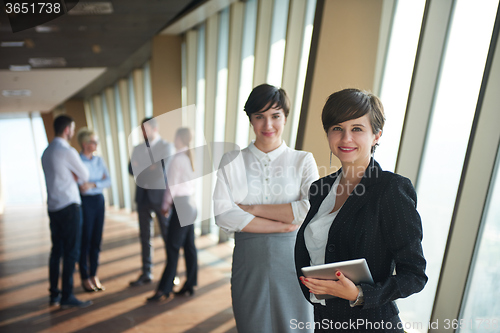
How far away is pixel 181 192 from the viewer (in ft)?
12.6

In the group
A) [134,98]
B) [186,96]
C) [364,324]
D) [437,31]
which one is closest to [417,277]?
[364,324]

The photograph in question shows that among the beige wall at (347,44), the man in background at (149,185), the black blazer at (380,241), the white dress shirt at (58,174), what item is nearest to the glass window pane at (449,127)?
the beige wall at (347,44)

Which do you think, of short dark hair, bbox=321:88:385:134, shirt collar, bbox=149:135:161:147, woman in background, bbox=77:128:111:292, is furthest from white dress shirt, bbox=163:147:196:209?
short dark hair, bbox=321:88:385:134

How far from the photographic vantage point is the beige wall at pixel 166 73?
7.52 metres

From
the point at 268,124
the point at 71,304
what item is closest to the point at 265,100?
the point at 268,124

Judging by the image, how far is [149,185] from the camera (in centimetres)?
446

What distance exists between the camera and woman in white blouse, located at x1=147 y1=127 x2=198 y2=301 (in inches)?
152

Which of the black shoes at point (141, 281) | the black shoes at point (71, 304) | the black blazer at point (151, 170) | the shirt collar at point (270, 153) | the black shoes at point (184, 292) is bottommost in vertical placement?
the black shoes at point (141, 281)

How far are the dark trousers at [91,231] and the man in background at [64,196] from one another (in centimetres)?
44

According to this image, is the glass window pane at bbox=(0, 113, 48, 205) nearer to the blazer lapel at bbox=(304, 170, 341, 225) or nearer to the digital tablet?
the blazer lapel at bbox=(304, 170, 341, 225)

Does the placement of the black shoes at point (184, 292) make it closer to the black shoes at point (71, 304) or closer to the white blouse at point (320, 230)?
the black shoes at point (71, 304)

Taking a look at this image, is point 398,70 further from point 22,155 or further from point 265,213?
point 22,155

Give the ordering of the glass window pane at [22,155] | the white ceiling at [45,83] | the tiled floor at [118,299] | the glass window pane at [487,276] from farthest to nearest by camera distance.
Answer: the glass window pane at [22,155]
the white ceiling at [45,83]
the tiled floor at [118,299]
the glass window pane at [487,276]

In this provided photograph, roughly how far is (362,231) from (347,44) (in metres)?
2.11
